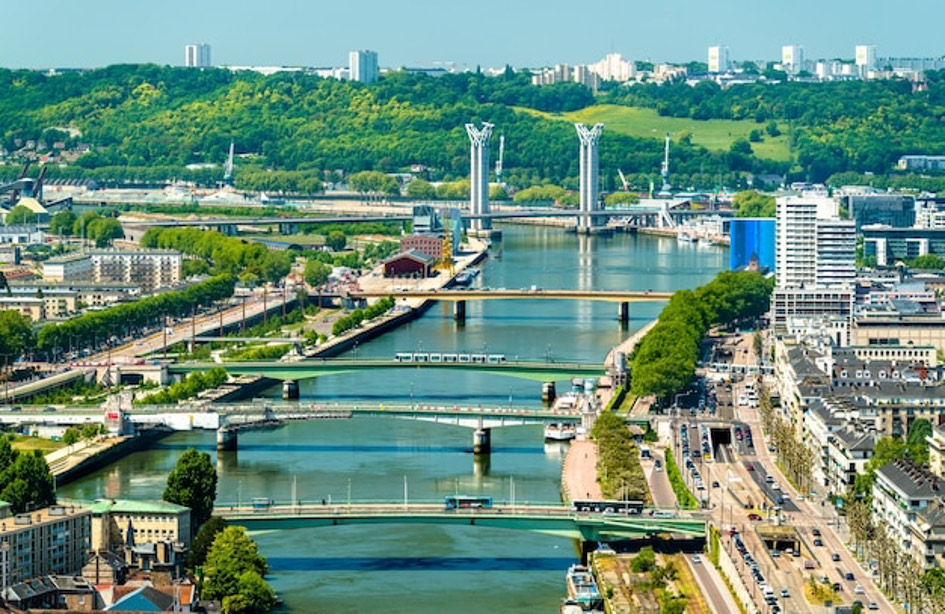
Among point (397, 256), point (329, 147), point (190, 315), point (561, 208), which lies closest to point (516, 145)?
point (329, 147)

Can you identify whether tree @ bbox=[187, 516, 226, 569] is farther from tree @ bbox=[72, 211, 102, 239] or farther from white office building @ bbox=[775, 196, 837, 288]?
tree @ bbox=[72, 211, 102, 239]

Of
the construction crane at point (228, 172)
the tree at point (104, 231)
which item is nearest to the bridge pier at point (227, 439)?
the tree at point (104, 231)

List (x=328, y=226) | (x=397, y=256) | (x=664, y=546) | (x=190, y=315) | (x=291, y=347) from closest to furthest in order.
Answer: (x=664, y=546), (x=291, y=347), (x=190, y=315), (x=397, y=256), (x=328, y=226)

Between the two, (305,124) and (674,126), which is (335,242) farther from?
(674,126)

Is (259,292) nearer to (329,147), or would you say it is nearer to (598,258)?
(598,258)

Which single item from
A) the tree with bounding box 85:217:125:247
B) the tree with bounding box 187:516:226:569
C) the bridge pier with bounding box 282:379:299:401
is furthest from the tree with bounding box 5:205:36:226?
the tree with bounding box 187:516:226:569

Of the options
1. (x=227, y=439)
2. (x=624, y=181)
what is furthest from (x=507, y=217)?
(x=227, y=439)

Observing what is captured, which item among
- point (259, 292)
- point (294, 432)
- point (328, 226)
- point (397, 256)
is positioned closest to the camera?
point (294, 432)
